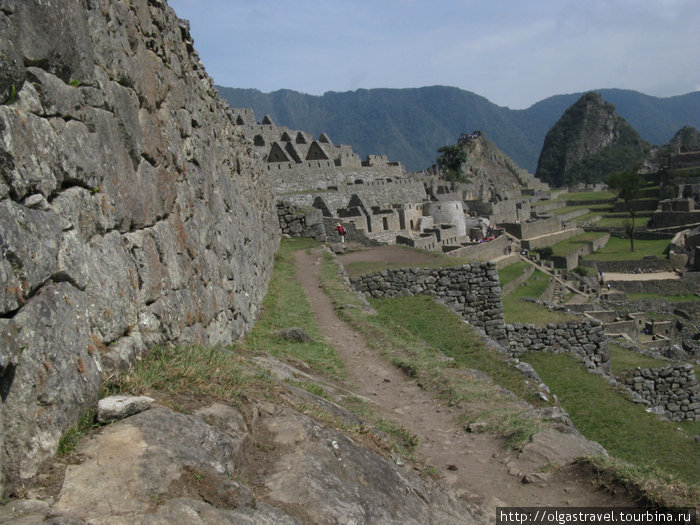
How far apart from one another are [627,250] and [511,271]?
20.0 meters

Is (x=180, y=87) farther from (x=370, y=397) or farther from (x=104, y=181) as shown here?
(x=370, y=397)

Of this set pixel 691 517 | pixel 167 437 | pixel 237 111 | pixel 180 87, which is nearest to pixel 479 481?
pixel 691 517

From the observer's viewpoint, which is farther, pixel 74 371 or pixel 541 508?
pixel 541 508

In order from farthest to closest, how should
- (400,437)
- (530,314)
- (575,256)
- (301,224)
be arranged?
(575,256)
(301,224)
(530,314)
(400,437)

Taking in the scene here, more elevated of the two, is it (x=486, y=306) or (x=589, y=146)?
(x=589, y=146)

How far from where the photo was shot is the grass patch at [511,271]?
36.4 metres

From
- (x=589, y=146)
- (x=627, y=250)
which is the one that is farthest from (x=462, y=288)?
(x=589, y=146)

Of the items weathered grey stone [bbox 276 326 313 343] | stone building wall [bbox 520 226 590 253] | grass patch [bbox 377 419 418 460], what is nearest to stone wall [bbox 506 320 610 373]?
weathered grey stone [bbox 276 326 313 343]

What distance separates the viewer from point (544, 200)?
89125 mm

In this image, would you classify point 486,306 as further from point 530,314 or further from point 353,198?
point 353,198

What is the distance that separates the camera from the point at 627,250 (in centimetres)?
5391

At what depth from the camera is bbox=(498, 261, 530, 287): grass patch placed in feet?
119

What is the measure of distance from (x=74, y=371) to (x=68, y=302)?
0.39m

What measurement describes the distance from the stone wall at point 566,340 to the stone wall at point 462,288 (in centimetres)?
45
